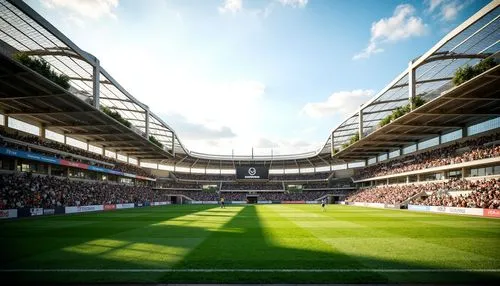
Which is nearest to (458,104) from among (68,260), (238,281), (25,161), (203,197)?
(238,281)

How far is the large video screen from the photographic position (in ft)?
276

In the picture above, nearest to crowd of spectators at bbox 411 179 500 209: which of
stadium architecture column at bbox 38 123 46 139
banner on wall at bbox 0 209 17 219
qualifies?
banner on wall at bbox 0 209 17 219

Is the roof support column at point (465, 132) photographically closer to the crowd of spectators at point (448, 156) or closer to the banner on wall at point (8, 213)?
the crowd of spectators at point (448, 156)

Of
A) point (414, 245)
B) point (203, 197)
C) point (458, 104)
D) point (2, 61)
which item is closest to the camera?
point (414, 245)

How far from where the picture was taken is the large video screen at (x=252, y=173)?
84.2m

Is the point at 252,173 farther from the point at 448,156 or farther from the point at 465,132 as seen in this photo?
the point at 465,132

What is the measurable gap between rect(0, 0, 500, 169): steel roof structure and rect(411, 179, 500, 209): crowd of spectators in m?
8.11

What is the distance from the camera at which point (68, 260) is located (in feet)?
35.0

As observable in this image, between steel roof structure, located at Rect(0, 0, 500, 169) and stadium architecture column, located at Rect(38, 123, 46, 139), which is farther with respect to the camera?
stadium architecture column, located at Rect(38, 123, 46, 139)

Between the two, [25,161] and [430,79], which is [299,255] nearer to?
[430,79]

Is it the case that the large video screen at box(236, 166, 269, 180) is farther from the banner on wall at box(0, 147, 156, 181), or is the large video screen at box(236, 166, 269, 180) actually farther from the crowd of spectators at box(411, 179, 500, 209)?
the crowd of spectators at box(411, 179, 500, 209)

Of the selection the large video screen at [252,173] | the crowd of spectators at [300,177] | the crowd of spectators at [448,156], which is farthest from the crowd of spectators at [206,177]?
the crowd of spectators at [448,156]

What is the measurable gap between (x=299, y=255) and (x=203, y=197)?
76898 millimetres

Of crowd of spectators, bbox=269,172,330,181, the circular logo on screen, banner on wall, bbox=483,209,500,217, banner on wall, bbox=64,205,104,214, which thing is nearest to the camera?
banner on wall, bbox=483,209,500,217
